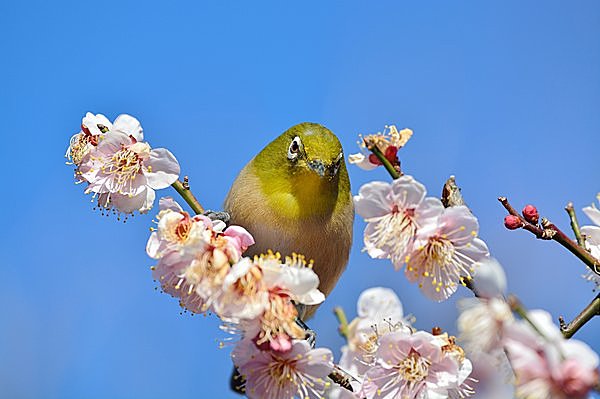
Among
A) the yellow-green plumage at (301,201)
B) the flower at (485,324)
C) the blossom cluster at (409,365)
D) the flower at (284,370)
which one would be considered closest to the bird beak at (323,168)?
the yellow-green plumage at (301,201)

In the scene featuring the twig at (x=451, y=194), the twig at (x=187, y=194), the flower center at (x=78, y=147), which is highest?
the flower center at (x=78, y=147)

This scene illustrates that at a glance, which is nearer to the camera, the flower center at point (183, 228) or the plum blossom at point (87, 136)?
the flower center at point (183, 228)

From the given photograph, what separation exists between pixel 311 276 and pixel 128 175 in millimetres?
810

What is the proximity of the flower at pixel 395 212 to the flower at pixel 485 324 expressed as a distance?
371mm

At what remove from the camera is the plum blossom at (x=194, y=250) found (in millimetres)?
1632

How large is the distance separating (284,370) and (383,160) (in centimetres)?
55

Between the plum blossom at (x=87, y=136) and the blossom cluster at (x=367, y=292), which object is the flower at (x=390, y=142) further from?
the plum blossom at (x=87, y=136)

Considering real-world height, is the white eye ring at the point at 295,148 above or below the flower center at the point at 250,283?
above

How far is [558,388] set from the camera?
3.54 feet

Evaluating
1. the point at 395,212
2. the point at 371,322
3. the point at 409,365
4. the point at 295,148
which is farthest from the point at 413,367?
the point at 295,148

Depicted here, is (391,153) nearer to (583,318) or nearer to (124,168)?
(583,318)

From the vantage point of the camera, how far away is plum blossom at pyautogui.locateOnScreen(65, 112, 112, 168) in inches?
88.0

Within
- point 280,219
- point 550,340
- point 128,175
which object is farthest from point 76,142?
point 550,340

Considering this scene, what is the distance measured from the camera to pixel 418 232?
1744 millimetres
